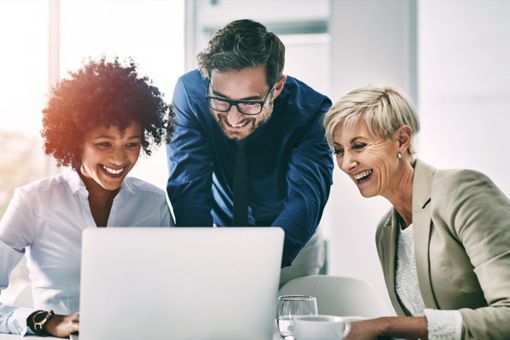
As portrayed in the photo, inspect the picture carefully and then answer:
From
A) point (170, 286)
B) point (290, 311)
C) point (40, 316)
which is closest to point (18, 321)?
point (40, 316)

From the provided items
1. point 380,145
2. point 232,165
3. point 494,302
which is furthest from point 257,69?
point 494,302

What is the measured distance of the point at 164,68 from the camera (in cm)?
299

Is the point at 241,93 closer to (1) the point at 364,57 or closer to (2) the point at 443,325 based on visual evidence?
(1) the point at 364,57

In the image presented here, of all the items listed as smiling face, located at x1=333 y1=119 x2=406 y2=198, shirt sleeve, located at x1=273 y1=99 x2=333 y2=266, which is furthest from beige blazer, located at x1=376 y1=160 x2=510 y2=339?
shirt sleeve, located at x1=273 y1=99 x2=333 y2=266

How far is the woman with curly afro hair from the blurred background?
0.41ft

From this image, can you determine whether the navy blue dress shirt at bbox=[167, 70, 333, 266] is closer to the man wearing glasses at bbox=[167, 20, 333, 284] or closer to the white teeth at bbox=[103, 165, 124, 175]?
the man wearing glasses at bbox=[167, 20, 333, 284]

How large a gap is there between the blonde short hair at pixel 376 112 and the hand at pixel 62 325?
1161 millimetres

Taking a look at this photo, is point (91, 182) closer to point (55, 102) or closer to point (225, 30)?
point (55, 102)

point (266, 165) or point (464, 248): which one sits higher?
point (266, 165)

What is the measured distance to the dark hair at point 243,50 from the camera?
9.37ft

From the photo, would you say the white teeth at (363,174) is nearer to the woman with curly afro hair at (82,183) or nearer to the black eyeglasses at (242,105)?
the black eyeglasses at (242,105)

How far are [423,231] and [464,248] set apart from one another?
14 centimetres

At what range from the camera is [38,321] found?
1.87m

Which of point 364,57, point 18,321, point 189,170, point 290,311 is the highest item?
point 364,57
